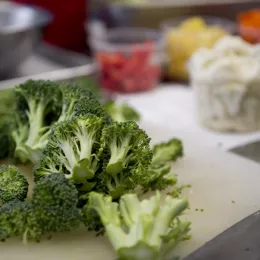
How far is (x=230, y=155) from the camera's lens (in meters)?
1.16

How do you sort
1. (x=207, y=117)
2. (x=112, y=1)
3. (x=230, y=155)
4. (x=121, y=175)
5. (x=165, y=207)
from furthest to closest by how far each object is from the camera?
(x=112, y=1) < (x=207, y=117) < (x=230, y=155) < (x=121, y=175) < (x=165, y=207)

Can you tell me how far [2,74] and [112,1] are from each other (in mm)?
907

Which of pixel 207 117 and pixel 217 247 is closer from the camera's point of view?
pixel 217 247

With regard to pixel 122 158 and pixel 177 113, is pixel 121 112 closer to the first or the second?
pixel 177 113

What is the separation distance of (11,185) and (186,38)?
102cm

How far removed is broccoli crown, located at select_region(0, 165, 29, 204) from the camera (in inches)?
34.0

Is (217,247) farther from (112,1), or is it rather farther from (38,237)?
(112,1)

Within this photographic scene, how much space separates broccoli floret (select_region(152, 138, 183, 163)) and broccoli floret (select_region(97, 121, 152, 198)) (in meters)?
0.19

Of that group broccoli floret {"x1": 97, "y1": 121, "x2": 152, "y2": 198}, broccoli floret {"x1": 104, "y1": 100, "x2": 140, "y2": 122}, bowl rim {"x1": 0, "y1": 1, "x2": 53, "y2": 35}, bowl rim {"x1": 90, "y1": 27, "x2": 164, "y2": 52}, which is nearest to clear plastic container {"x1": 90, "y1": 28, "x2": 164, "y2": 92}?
bowl rim {"x1": 90, "y1": 27, "x2": 164, "y2": 52}

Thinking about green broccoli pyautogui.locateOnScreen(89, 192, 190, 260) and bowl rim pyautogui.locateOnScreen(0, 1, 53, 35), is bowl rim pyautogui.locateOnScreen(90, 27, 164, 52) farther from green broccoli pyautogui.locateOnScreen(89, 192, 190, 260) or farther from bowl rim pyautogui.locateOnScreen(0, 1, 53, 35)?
green broccoli pyautogui.locateOnScreen(89, 192, 190, 260)

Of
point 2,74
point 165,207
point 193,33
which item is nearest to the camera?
point 165,207

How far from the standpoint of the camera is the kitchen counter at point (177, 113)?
4.44ft

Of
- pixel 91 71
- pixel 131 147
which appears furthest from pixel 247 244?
pixel 91 71

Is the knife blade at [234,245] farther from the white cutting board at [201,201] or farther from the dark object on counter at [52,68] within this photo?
the dark object on counter at [52,68]
